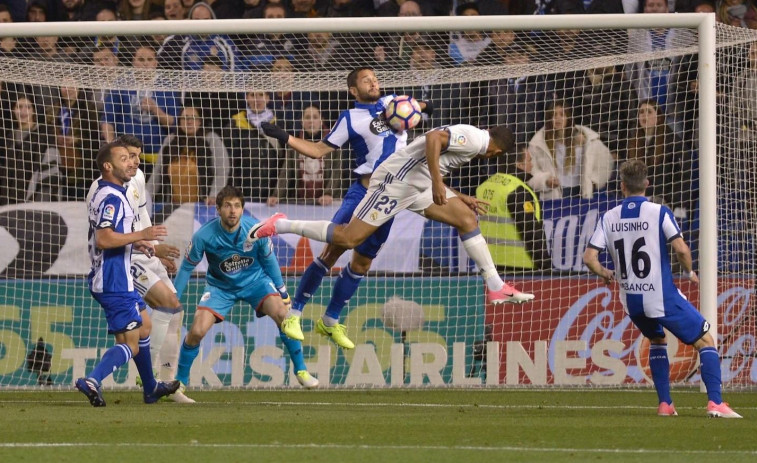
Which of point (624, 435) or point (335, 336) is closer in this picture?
point (624, 435)

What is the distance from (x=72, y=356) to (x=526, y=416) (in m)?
5.82

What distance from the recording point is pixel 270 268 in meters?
11.2

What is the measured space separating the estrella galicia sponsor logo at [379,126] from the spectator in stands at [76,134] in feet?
13.8

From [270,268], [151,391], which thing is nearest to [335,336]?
[270,268]

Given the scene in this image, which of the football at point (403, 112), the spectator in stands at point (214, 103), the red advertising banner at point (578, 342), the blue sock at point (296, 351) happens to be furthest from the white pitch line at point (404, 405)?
the spectator in stands at point (214, 103)

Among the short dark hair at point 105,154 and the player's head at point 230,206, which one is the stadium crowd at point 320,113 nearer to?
the player's head at point 230,206

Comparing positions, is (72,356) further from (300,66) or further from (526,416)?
(526,416)

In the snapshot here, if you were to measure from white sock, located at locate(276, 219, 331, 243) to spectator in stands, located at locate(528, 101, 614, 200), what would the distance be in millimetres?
3490

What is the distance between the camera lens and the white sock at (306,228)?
407 inches

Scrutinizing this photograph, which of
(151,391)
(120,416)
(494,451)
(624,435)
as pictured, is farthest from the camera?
(151,391)

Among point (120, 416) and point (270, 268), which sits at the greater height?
point (270, 268)

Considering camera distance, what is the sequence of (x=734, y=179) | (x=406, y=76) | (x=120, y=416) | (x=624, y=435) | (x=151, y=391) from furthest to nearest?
(x=406, y=76) < (x=734, y=179) < (x=151, y=391) < (x=120, y=416) < (x=624, y=435)

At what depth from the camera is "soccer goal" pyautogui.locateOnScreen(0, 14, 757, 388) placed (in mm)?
12828

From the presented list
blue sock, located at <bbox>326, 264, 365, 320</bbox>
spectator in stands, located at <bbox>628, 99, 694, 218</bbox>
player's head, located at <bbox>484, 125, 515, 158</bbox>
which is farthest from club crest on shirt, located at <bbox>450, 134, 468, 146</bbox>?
spectator in stands, located at <bbox>628, 99, 694, 218</bbox>
